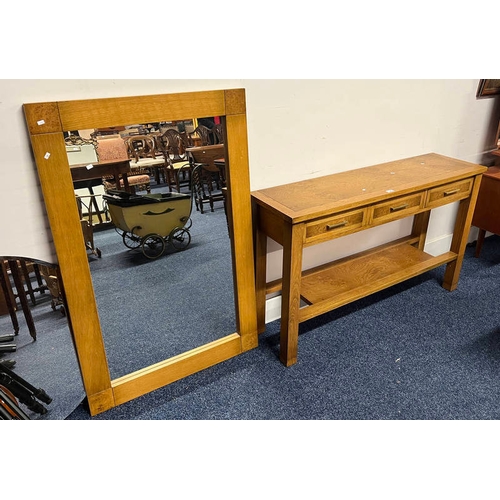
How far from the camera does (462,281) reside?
284 cm

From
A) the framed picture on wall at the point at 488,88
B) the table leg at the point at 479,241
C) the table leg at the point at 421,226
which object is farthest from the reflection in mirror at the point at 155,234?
the table leg at the point at 479,241

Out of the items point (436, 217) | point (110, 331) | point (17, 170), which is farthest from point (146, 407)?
point (436, 217)

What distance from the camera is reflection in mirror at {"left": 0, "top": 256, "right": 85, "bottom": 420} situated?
5.31 ft

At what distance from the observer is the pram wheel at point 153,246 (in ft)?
6.32

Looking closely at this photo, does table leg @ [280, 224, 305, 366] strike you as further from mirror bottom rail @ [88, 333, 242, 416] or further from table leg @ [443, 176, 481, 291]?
table leg @ [443, 176, 481, 291]

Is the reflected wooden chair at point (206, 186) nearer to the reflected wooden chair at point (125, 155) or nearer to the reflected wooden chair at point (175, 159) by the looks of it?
the reflected wooden chair at point (175, 159)

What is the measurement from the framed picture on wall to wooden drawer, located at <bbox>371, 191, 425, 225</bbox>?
3.49 feet

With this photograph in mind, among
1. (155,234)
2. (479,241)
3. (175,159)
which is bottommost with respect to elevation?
(479,241)

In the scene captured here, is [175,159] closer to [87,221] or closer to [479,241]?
[87,221]

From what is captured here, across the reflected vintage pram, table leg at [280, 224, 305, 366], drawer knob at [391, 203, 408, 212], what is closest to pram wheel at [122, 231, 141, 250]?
the reflected vintage pram

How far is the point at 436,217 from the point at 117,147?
2.36 m

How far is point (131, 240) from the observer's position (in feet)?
6.18

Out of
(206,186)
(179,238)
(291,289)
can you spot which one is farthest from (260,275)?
(206,186)

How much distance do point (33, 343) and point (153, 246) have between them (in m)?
0.67
